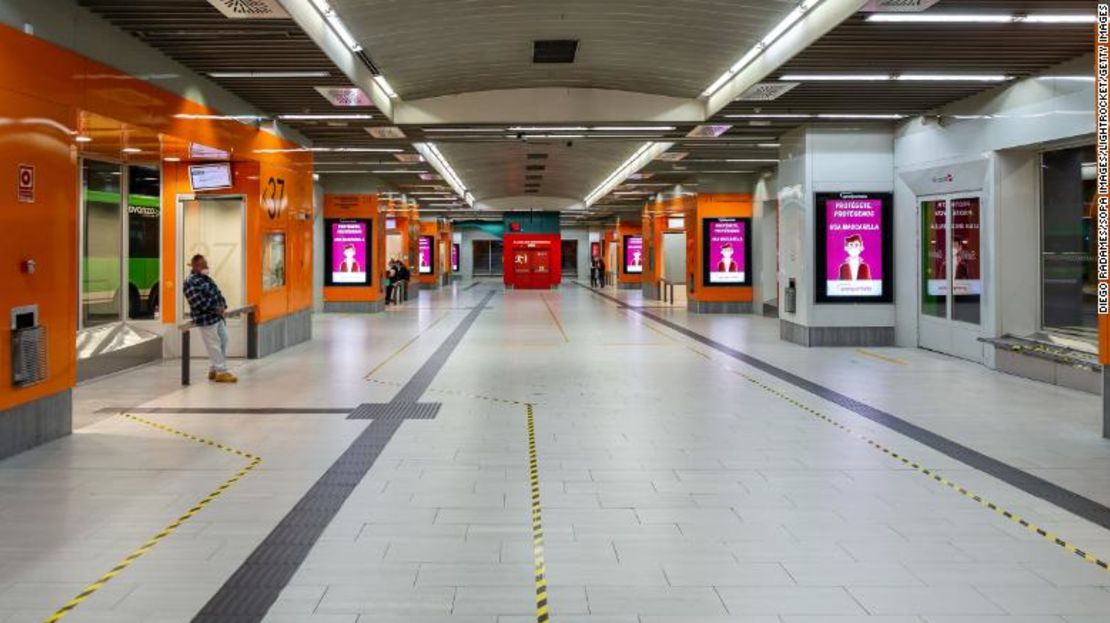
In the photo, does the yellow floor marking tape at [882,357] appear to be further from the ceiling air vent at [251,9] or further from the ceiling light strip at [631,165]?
the ceiling air vent at [251,9]

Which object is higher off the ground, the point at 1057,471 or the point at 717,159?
the point at 717,159

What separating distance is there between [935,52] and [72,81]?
840cm

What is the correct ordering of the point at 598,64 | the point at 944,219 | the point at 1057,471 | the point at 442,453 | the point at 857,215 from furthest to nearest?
the point at 857,215, the point at 944,219, the point at 598,64, the point at 442,453, the point at 1057,471

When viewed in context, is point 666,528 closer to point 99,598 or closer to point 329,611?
point 329,611

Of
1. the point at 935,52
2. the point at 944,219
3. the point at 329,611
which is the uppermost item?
the point at 935,52

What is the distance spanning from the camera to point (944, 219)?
13.9 m

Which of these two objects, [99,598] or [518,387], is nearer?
[99,598]

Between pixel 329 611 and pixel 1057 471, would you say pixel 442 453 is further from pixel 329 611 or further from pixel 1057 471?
pixel 1057 471

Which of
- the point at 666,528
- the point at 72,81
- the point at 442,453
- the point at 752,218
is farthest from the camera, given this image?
the point at 752,218

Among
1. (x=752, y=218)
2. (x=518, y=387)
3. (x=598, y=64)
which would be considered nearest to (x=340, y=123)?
(x=598, y=64)

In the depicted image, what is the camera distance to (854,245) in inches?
602

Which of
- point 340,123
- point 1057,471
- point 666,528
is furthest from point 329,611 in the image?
point 340,123

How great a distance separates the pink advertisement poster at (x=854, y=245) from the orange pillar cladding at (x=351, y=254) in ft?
45.9

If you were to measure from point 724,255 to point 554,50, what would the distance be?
560 inches
